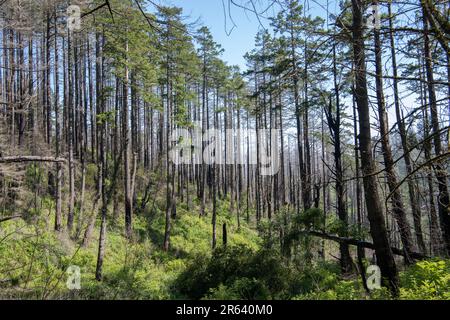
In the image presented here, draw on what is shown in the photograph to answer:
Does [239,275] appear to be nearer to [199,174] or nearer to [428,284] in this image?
[428,284]

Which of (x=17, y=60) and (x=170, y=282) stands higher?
(x=17, y=60)

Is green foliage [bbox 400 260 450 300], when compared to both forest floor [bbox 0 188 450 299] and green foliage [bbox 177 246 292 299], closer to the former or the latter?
forest floor [bbox 0 188 450 299]

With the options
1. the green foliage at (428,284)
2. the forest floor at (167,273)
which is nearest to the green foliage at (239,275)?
the forest floor at (167,273)

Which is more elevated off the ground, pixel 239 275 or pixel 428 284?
pixel 428 284

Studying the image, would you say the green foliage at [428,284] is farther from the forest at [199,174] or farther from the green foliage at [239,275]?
the green foliage at [239,275]

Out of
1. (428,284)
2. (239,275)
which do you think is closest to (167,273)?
(239,275)

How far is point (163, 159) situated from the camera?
A: 31.0m

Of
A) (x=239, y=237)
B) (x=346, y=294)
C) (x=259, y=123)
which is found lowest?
(x=239, y=237)

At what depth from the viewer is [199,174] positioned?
3244 centimetres

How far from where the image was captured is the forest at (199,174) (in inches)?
104
